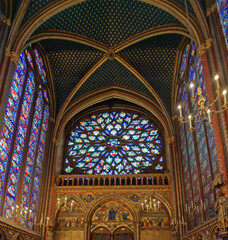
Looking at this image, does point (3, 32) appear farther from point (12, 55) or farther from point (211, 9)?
point (211, 9)

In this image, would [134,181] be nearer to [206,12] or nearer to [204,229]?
[204,229]

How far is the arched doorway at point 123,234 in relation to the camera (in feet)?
58.1

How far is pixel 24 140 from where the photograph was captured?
14750 millimetres

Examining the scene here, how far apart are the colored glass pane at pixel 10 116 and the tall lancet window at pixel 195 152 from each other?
8168 mm

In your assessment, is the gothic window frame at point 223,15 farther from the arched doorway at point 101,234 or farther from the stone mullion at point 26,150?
the arched doorway at point 101,234

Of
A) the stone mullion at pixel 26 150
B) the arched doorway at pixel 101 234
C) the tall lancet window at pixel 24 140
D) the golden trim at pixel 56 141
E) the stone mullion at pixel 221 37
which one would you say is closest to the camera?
the stone mullion at pixel 221 37

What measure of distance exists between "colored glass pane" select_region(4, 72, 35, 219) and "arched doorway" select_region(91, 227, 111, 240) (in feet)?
22.3

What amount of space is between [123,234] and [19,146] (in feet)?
28.6

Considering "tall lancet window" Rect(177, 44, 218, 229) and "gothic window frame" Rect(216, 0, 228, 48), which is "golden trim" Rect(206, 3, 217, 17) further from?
"tall lancet window" Rect(177, 44, 218, 229)

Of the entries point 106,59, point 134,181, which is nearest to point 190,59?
point 106,59

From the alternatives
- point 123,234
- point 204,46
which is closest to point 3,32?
point 204,46

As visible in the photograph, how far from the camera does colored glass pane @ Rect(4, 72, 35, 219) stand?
500 inches

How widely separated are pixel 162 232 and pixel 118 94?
10.0 m

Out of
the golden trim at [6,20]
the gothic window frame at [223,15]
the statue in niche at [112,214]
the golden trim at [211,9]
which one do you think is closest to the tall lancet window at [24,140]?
the golden trim at [6,20]
